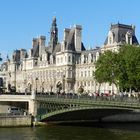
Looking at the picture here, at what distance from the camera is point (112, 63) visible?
8488cm

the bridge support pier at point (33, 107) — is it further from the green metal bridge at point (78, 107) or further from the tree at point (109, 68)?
the tree at point (109, 68)

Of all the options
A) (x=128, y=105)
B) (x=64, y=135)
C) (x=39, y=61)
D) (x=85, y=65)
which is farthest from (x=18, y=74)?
(x=128, y=105)

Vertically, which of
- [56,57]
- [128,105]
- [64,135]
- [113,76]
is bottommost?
[64,135]

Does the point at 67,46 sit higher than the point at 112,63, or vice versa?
the point at 67,46

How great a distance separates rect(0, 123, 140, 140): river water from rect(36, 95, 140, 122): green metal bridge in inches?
92.2

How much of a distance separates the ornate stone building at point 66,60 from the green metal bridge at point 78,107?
2985 cm

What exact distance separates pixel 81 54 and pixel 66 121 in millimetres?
52584

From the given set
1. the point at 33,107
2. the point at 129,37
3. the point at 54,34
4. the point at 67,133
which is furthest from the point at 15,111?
the point at 54,34

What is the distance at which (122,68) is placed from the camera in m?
82.3

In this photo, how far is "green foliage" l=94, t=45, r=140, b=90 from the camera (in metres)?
79.6

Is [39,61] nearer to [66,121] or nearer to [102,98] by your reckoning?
[66,121]

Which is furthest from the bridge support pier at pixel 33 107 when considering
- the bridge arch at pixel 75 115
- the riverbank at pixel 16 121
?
the bridge arch at pixel 75 115

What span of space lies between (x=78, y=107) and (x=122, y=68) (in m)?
23.7

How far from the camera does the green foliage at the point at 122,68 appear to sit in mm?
79625
